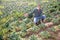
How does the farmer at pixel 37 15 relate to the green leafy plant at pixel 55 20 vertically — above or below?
above

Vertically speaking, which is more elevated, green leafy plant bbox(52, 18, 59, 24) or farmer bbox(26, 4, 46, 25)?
farmer bbox(26, 4, 46, 25)

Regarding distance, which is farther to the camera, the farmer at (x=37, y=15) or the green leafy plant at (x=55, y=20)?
the green leafy plant at (x=55, y=20)

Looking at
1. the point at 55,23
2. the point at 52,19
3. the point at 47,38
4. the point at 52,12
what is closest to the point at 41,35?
the point at 47,38

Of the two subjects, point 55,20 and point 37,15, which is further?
point 55,20

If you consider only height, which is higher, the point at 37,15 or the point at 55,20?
the point at 37,15

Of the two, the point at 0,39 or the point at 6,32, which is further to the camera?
the point at 6,32

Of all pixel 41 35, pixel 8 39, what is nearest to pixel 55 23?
pixel 41 35

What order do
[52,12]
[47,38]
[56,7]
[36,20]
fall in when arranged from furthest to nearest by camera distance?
[56,7] < [52,12] < [36,20] < [47,38]

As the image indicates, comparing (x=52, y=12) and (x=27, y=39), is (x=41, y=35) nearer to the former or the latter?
(x=27, y=39)

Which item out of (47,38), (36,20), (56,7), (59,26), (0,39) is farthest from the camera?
(56,7)

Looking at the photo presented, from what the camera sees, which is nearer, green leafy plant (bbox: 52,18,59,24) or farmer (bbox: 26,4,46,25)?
farmer (bbox: 26,4,46,25)

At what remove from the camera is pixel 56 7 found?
54.6ft

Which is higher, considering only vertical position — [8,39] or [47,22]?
[8,39]

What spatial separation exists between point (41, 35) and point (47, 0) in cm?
1302
